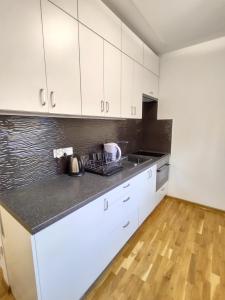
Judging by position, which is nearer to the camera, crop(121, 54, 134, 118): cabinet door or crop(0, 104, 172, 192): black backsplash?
crop(0, 104, 172, 192): black backsplash

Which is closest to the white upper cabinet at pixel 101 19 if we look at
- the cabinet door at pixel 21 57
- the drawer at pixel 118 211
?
the cabinet door at pixel 21 57

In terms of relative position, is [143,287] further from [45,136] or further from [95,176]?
[45,136]

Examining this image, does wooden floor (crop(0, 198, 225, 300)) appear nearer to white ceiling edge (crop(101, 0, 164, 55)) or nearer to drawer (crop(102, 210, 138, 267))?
drawer (crop(102, 210, 138, 267))

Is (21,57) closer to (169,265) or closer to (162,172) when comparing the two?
(169,265)

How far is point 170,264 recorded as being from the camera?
Answer: 1568 millimetres

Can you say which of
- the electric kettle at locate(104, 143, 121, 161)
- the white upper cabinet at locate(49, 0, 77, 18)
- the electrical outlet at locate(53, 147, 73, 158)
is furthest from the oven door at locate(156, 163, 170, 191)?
the white upper cabinet at locate(49, 0, 77, 18)

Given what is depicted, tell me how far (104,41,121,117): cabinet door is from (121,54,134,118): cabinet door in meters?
0.08

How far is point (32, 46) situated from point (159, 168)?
2075 mm

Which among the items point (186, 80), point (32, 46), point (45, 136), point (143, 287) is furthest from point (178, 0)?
point (143, 287)

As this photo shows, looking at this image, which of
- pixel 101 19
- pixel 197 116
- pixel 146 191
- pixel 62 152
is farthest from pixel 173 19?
pixel 146 191

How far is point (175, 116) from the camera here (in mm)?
2709

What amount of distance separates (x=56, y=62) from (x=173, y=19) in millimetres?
1516

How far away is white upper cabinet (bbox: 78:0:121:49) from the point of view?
1.31 m

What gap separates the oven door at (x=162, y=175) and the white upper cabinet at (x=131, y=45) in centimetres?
158
